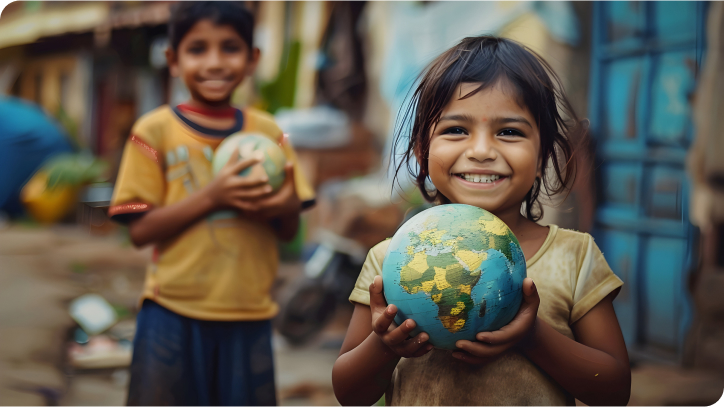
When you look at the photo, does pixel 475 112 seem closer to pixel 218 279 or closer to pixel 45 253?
pixel 218 279

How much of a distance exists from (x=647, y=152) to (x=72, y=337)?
4468mm

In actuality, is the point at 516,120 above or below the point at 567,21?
below

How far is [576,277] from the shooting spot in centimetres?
157

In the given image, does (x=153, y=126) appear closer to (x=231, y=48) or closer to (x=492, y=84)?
(x=231, y=48)

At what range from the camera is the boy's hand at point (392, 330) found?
1.37m

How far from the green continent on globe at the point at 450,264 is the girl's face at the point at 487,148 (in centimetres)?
18

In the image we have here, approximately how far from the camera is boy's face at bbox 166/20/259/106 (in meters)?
2.65

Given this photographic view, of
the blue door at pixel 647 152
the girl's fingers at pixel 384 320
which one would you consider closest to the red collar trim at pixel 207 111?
the girl's fingers at pixel 384 320

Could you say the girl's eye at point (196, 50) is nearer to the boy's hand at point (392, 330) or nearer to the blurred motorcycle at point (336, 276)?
the boy's hand at point (392, 330)

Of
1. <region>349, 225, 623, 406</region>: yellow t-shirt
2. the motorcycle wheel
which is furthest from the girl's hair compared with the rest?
the motorcycle wheel

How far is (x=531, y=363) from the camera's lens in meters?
1.55

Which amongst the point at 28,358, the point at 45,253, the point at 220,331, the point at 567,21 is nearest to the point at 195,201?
the point at 220,331

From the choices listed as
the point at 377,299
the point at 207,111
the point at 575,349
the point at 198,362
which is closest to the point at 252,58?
the point at 207,111

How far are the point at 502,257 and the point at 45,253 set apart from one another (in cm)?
550
